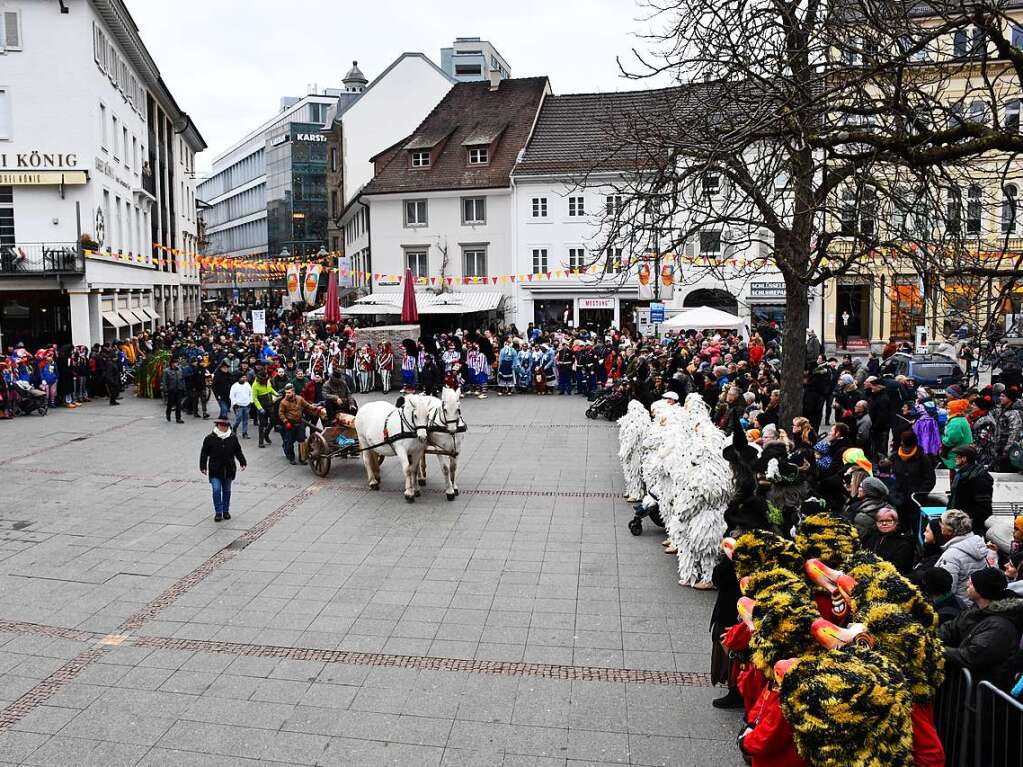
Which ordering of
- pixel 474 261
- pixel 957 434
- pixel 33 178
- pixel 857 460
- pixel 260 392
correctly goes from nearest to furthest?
pixel 857 460
pixel 957 434
pixel 260 392
pixel 33 178
pixel 474 261

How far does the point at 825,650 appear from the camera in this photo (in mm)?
5320

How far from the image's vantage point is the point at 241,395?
1955cm

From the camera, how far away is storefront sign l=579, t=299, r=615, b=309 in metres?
43.5

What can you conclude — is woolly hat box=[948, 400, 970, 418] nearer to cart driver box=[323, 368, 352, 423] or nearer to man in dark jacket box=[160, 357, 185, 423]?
cart driver box=[323, 368, 352, 423]

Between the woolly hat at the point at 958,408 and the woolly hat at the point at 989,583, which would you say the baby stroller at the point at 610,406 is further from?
the woolly hat at the point at 989,583

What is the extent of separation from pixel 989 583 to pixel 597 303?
3809 cm

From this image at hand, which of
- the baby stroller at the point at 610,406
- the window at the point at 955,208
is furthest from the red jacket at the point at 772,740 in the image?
Result: the baby stroller at the point at 610,406

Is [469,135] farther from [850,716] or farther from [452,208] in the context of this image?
[850,716]

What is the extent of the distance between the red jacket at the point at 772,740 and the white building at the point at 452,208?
127 ft

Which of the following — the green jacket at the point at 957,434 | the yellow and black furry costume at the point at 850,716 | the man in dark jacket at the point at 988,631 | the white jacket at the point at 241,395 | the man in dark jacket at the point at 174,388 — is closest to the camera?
the yellow and black furry costume at the point at 850,716

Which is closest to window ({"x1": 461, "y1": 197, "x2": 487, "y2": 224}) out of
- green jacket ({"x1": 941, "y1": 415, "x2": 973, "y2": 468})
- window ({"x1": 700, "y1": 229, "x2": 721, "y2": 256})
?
window ({"x1": 700, "y1": 229, "x2": 721, "y2": 256})

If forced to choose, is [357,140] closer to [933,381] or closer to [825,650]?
[933,381]

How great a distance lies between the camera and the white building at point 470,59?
80438 mm

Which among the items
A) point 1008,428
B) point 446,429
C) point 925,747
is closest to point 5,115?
point 446,429
